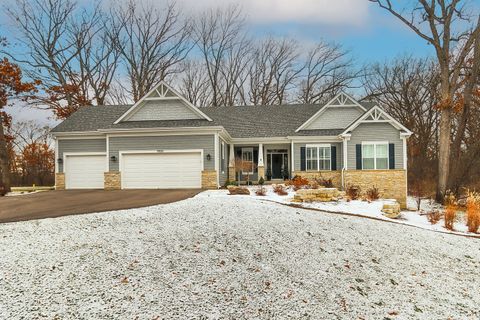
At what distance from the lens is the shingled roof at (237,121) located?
730 inches

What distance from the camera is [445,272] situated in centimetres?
719

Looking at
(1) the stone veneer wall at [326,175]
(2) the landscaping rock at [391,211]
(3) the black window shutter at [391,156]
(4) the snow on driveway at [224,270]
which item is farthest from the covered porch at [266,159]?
(4) the snow on driveway at [224,270]

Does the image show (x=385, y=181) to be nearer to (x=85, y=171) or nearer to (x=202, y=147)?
(x=202, y=147)

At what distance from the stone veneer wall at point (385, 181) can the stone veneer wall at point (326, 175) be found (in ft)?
4.34

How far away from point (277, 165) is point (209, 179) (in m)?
6.45

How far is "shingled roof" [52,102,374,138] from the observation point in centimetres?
1853

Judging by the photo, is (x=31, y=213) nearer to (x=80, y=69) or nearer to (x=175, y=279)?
(x=175, y=279)

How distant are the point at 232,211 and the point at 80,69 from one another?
92.8ft

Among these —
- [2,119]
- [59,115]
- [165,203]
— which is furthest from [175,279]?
[59,115]

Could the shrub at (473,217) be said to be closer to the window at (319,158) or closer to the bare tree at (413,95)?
the window at (319,158)

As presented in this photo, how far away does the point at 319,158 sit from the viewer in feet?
66.2

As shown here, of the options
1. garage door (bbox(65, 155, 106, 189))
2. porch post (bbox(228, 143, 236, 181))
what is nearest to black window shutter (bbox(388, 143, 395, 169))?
porch post (bbox(228, 143, 236, 181))

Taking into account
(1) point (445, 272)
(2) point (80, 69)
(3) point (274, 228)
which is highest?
(2) point (80, 69)

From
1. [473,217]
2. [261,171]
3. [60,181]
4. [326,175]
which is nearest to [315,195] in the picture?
[473,217]
